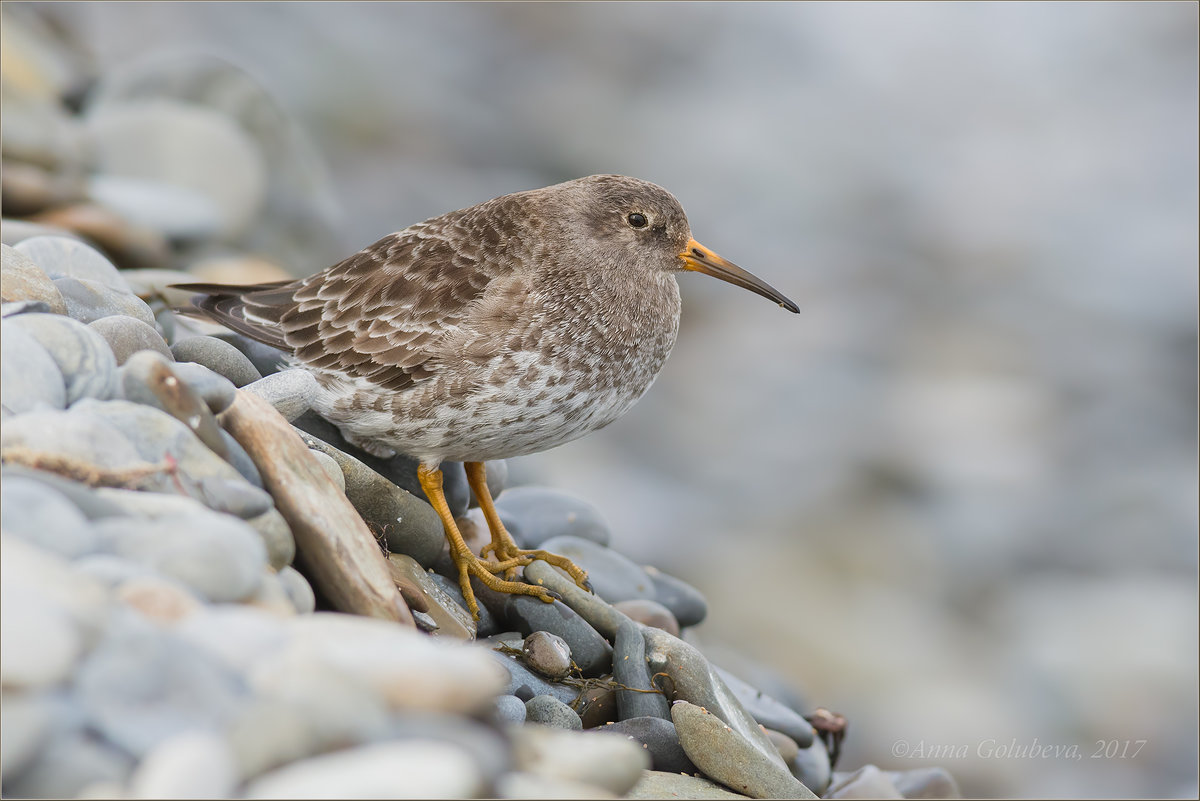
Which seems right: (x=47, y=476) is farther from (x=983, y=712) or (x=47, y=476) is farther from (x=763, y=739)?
(x=983, y=712)

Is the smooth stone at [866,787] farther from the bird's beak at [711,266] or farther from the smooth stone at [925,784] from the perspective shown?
the bird's beak at [711,266]

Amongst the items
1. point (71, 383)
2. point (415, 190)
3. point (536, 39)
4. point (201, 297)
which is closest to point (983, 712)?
point (201, 297)

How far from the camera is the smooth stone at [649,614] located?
490 centimetres

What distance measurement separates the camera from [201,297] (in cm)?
522

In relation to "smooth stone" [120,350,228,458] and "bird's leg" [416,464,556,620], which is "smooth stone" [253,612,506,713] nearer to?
"smooth stone" [120,350,228,458]

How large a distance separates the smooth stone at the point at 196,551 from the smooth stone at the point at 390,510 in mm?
1497

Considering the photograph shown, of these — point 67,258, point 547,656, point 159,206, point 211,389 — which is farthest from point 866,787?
point 159,206

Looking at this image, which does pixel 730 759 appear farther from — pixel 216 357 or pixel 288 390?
pixel 216 357

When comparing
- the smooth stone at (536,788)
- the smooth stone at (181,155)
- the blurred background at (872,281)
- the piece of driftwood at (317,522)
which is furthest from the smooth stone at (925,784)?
the smooth stone at (181,155)

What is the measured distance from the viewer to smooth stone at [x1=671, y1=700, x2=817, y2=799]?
3.34 meters

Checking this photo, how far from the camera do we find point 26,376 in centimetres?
278

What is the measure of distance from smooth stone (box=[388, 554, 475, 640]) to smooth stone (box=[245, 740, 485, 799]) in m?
1.71

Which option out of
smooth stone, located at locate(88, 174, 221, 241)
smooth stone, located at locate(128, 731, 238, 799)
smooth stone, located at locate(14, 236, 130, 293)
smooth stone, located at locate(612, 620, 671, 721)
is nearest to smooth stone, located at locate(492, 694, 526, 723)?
smooth stone, located at locate(612, 620, 671, 721)

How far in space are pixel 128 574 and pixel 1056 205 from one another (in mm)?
14539
